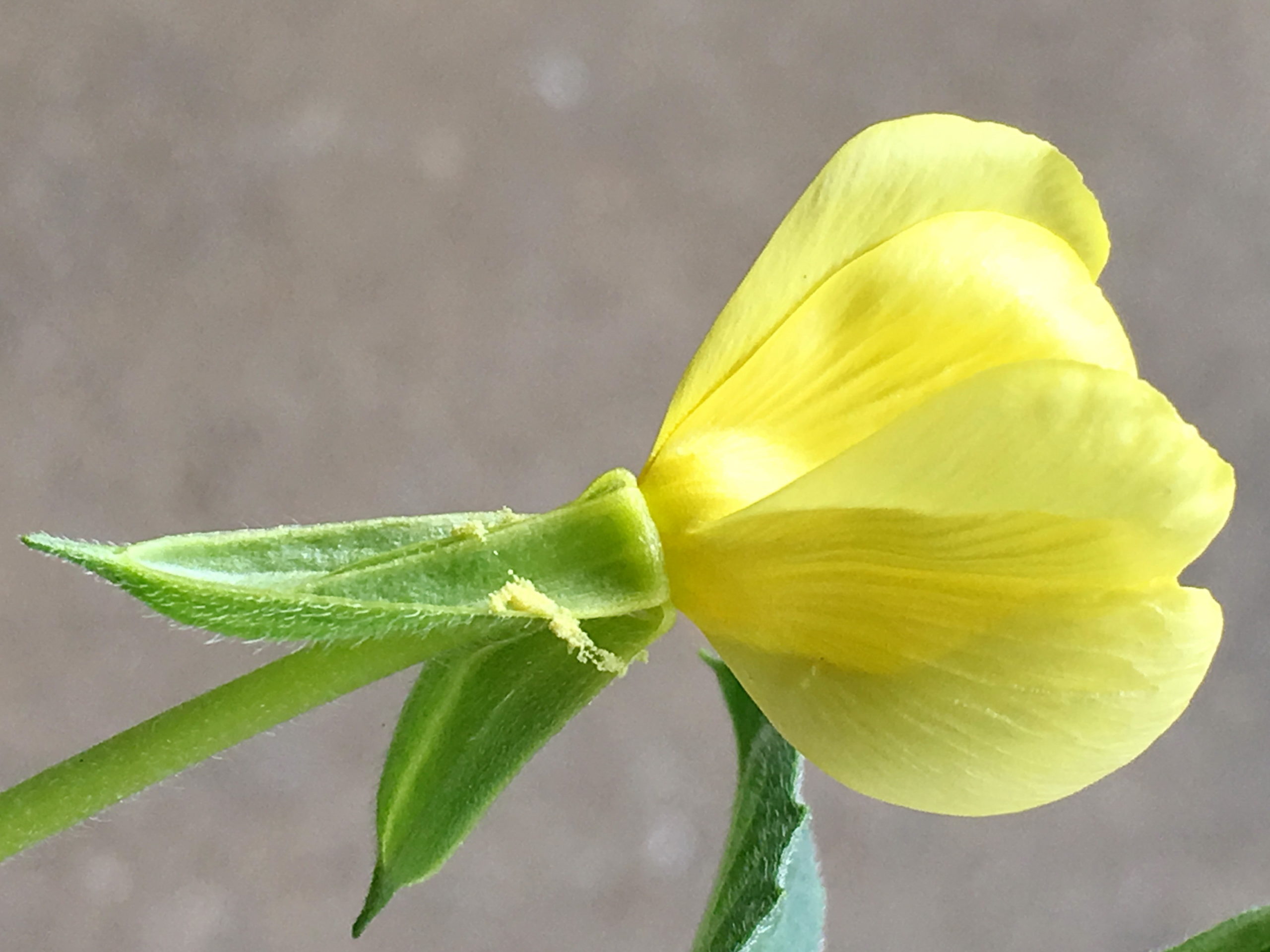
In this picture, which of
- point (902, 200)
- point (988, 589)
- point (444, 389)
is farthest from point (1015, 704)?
point (444, 389)

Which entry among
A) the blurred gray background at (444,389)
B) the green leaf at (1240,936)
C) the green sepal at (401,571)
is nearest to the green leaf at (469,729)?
the green sepal at (401,571)

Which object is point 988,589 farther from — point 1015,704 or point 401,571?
point 401,571

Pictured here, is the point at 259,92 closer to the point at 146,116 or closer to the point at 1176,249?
the point at 146,116

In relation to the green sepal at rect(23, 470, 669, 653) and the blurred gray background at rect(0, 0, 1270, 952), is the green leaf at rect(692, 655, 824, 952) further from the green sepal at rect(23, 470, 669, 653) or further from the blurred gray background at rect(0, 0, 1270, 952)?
the blurred gray background at rect(0, 0, 1270, 952)

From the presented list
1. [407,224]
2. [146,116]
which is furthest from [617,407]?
[146,116]

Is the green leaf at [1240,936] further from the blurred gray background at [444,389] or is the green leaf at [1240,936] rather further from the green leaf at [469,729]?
the blurred gray background at [444,389]

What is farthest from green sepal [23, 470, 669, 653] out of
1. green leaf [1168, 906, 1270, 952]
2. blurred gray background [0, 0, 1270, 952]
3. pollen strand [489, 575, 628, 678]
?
blurred gray background [0, 0, 1270, 952]
